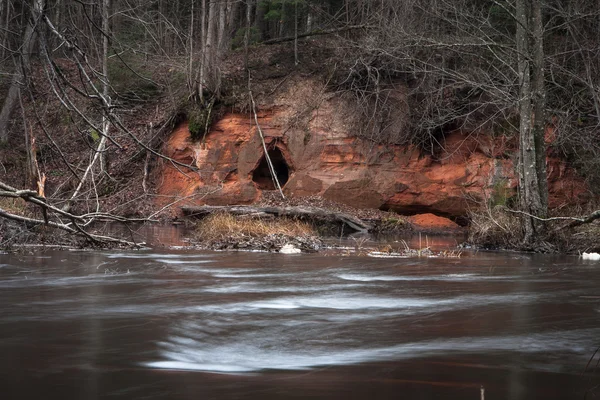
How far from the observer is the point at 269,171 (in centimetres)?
3212

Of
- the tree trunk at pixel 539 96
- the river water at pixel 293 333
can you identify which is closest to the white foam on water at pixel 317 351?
the river water at pixel 293 333

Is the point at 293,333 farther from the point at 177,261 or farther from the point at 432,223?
the point at 432,223

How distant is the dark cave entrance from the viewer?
31391 millimetres

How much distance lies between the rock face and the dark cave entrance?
6 cm

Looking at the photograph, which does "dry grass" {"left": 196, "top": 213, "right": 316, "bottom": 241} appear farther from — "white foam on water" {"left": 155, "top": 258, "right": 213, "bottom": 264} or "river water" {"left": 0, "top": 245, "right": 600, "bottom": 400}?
"river water" {"left": 0, "top": 245, "right": 600, "bottom": 400}

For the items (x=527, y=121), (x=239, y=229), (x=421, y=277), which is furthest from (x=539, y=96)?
(x=421, y=277)

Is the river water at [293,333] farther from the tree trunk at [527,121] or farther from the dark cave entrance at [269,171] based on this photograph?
the dark cave entrance at [269,171]

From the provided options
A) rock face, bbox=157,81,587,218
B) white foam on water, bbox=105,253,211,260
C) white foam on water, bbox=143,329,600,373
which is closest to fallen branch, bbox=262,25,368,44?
rock face, bbox=157,81,587,218

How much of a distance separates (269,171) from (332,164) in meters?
3.69

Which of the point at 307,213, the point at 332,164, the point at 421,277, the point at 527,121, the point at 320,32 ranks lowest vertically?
the point at 421,277

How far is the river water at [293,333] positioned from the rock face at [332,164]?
15266 mm

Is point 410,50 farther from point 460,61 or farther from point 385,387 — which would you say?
point 385,387

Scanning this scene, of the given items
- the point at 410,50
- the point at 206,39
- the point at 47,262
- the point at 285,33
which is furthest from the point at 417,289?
the point at 285,33

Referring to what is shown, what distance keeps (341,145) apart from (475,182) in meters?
Answer: 5.48
